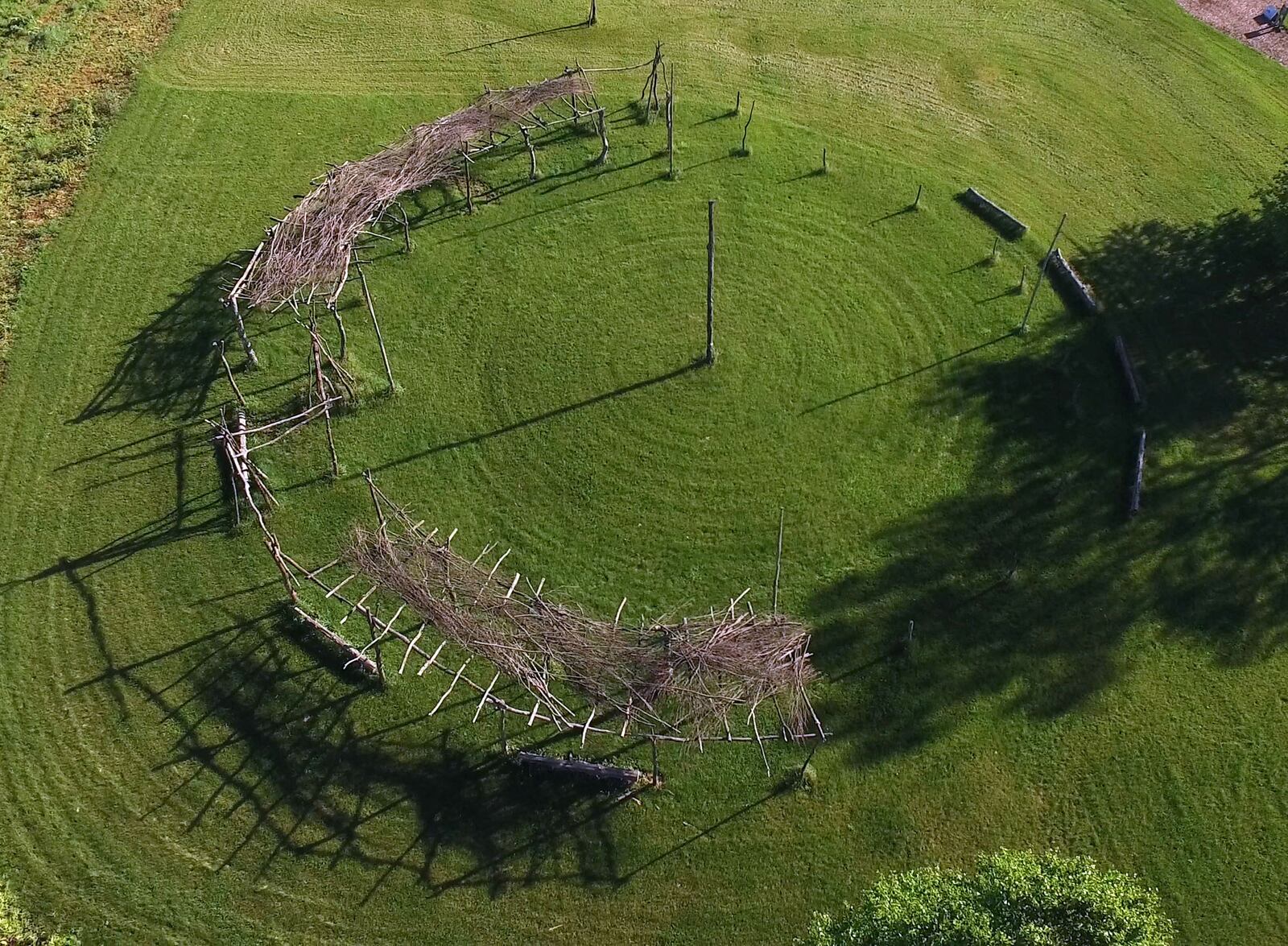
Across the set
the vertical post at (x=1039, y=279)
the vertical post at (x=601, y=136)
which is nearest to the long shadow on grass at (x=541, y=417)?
the vertical post at (x=601, y=136)

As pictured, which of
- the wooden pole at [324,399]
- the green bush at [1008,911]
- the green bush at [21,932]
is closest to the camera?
the green bush at [1008,911]

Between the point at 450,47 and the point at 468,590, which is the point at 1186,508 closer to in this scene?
the point at 468,590

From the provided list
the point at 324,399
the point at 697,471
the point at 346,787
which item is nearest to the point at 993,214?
the point at 697,471

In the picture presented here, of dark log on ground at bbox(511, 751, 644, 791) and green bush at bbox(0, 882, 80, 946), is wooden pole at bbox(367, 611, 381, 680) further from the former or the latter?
green bush at bbox(0, 882, 80, 946)

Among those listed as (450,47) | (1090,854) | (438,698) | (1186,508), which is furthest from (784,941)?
(450,47)

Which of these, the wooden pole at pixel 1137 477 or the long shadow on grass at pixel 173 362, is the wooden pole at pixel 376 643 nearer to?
the long shadow on grass at pixel 173 362

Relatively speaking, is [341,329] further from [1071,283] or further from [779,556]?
[1071,283]
